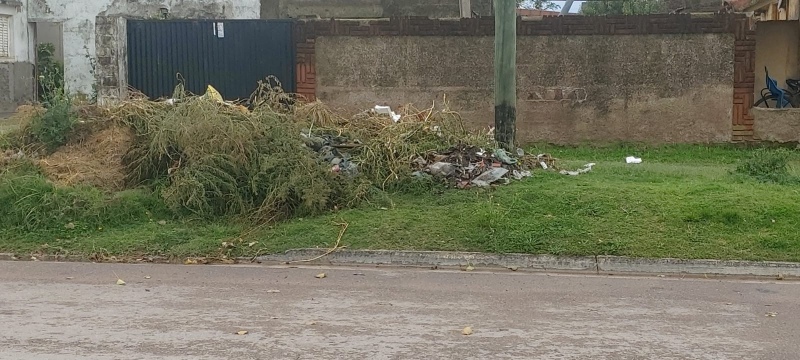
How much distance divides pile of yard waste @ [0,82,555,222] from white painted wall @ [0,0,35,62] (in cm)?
1095

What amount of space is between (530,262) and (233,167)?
3.65 m

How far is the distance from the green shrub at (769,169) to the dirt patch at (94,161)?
26.4 feet

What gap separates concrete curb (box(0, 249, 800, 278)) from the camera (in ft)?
25.1

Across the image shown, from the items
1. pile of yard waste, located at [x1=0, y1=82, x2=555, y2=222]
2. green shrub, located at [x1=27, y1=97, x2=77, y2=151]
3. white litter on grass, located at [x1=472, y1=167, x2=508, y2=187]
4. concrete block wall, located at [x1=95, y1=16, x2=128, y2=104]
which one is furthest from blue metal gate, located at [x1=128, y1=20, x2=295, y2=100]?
white litter on grass, located at [x1=472, y1=167, x2=508, y2=187]

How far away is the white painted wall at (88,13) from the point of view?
1959 cm

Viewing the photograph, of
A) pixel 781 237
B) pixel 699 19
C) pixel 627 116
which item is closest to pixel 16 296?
pixel 781 237

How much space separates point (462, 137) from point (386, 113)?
1.19 m

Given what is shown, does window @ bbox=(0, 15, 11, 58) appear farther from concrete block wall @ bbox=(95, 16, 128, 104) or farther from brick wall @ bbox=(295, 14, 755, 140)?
brick wall @ bbox=(295, 14, 755, 140)

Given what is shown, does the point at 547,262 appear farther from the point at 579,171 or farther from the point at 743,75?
the point at 743,75

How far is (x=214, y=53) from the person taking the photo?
46.0 feet

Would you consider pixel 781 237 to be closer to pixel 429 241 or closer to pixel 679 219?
pixel 679 219

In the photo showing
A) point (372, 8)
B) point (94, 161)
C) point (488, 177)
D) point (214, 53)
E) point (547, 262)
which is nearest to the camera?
point (547, 262)

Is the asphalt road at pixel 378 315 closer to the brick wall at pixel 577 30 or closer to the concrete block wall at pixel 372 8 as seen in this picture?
the brick wall at pixel 577 30

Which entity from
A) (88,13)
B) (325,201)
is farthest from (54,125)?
(88,13)
